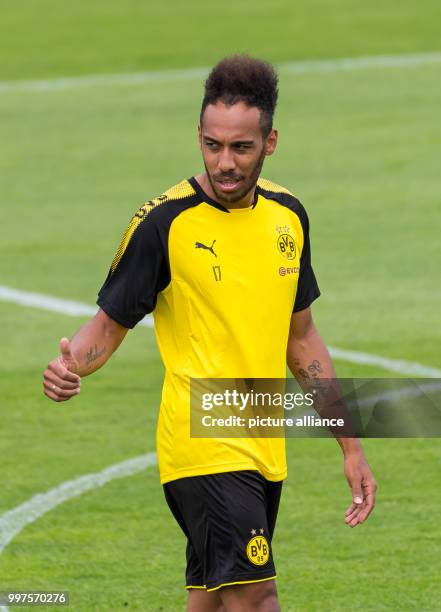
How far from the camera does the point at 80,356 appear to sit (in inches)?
226

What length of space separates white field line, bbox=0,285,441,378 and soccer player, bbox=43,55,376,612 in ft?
18.7

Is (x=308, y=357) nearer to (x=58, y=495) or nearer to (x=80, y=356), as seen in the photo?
(x=80, y=356)

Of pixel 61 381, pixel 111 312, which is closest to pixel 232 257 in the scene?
pixel 111 312

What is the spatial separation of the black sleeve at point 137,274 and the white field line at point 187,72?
18533 mm

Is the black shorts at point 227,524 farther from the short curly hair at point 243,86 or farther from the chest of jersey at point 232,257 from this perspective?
the short curly hair at point 243,86

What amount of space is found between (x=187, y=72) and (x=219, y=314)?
765 inches

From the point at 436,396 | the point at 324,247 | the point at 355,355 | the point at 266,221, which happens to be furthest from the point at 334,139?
the point at 266,221

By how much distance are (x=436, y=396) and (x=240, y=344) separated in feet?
17.0

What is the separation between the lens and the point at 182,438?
228 inches

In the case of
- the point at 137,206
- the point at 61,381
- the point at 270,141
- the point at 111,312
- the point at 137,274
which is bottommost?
the point at 137,206

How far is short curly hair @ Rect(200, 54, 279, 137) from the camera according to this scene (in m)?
5.70

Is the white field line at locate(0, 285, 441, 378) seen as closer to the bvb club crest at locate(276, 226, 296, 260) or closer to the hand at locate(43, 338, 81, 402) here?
the bvb club crest at locate(276, 226, 296, 260)

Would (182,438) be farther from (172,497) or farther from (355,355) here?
(355,355)

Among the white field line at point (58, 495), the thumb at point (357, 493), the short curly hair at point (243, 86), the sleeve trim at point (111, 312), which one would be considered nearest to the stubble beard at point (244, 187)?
the short curly hair at point (243, 86)
